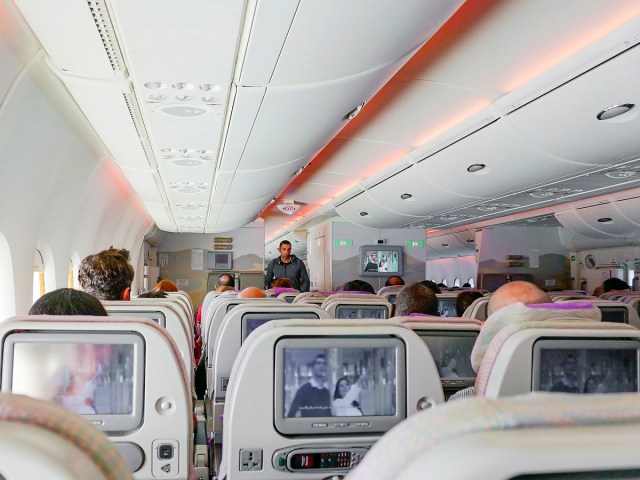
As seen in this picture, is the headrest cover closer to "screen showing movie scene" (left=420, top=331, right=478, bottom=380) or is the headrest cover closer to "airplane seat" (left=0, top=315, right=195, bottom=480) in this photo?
"screen showing movie scene" (left=420, top=331, right=478, bottom=380)

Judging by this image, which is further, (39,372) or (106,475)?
(39,372)

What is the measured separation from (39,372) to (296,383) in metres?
0.96

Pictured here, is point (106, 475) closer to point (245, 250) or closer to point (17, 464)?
point (17, 464)

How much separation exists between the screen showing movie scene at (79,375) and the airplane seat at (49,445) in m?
1.88

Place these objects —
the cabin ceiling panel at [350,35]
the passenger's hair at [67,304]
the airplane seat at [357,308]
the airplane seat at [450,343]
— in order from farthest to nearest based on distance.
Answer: the airplane seat at [357,308] < the airplane seat at [450,343] < the cabin ceiling panel at [350,35] < the passenger's hair at [67,304]

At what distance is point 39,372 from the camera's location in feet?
8.48

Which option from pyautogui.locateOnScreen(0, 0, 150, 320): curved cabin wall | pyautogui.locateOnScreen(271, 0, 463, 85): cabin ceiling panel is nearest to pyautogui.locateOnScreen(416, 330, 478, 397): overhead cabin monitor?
pyautogui.locateOnScreen(271, 0, 463, 85): cabin ceiling panel

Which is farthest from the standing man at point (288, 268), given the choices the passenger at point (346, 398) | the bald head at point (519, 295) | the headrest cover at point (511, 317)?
the passenger at point (346, 398)

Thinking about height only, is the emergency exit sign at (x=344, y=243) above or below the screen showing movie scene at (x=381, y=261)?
above

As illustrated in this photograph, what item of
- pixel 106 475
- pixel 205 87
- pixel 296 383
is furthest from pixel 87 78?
pixel 106 475

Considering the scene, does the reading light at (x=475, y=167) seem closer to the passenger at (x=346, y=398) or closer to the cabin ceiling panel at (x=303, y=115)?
the cabin ceiling panel at (x=303, y=115)

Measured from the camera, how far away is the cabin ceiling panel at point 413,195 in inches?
373

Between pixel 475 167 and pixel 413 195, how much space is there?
8.32 feet

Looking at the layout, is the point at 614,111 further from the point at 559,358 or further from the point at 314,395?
the point at 314,395
